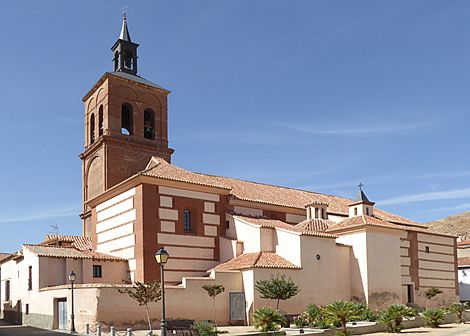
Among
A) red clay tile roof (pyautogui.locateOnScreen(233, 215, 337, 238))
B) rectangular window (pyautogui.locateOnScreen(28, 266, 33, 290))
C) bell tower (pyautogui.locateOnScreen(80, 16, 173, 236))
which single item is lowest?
rectangular window (pyautogui.locateOnScreen(28, 266, 33, 290))

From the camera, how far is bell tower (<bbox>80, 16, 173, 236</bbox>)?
37.8 meters

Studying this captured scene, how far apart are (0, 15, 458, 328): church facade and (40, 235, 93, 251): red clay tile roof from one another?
391 millimetres

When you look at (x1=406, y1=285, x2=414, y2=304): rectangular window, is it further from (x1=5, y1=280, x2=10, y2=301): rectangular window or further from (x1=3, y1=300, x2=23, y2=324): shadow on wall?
(x1=5, y1=280, x2=10, y2=301): rectangular window

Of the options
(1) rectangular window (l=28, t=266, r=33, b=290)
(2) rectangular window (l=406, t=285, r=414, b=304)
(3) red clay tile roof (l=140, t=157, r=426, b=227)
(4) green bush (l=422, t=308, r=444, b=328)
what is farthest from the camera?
(2) rectangular window (l=406, t=285, r=414, b=304)

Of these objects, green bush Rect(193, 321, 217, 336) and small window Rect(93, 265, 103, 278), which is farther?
small window Rect(93, 265, 103, 278)

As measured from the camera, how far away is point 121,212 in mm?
34094

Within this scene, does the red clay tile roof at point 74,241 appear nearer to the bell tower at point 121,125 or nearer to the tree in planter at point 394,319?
the bell tower at point 121,125

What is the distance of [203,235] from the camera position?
34281 millimetres

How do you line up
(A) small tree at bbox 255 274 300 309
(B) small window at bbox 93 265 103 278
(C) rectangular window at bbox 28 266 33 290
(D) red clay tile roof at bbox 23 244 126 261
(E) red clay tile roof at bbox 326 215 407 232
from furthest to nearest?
(E) red clay tile roof at bbox 326 215 407 232 < (C) rectangular window at bbox 28 266 33 290 < (B) small window at bbox 93 265 103 278 < (D) red clay tile roof at bbox 23 244 126 261 < (A) small tree at bbox 255 274 300 309

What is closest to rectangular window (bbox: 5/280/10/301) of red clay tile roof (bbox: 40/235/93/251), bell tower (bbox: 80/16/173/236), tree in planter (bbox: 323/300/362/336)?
red clay tile roof (bbox: 40/235/93/251)

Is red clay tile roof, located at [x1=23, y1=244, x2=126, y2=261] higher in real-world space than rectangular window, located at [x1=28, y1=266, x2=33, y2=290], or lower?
higher

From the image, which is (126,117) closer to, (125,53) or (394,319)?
(125,53)

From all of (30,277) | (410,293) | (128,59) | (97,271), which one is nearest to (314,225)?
(410,293)

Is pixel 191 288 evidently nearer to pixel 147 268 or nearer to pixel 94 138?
pixel 147 268
